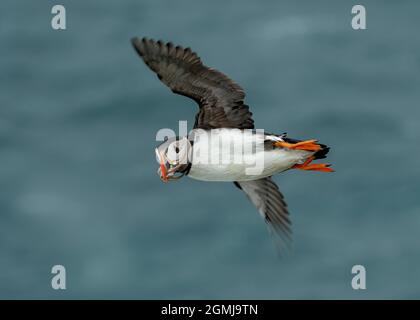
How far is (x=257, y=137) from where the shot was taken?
48.7 feet

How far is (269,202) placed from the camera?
16.4 m

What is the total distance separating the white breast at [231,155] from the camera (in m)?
14.7

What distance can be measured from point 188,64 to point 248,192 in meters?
2.67

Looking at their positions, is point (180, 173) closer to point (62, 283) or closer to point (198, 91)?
point (198, 91)

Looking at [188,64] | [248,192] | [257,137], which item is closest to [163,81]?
[188,64]

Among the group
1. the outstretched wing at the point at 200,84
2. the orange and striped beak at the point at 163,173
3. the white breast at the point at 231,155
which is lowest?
the orange and striped beak at the point at 163,173

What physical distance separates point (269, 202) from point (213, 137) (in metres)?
1.94

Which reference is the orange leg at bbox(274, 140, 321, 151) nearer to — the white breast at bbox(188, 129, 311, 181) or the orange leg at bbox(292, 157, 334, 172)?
the white breast at bbox(188, 129, 311, 181)

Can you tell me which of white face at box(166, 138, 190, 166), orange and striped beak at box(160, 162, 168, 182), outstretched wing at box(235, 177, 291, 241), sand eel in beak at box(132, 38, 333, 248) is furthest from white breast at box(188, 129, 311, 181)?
outstretched wing at box(235, 177, 291, 241)

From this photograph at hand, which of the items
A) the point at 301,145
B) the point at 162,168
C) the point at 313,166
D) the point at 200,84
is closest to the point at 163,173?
the point at 162,168

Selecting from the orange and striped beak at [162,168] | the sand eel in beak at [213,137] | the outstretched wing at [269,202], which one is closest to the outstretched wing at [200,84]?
the sand eel in beak at [213,137]

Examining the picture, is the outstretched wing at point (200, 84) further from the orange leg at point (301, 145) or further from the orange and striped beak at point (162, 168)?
the orange and striped beak at point (162, 168)

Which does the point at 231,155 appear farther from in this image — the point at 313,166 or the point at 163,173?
the point at 313,166

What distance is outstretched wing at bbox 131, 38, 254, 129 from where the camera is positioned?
14.3 metres
